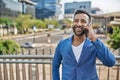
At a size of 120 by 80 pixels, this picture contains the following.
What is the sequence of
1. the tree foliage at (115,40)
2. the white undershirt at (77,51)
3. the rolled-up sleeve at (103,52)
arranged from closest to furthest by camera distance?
the rolled-up sleeve at (103,52) → the white undershirt at (77,51) → the tree foliage at (115,40)

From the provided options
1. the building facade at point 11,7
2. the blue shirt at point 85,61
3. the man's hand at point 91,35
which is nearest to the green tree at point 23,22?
the building facade at point 11,7

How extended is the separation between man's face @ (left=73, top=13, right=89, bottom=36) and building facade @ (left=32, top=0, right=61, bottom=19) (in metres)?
144

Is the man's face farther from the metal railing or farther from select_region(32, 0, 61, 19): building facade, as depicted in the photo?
select_region(32, 0, 61, 19): building facade

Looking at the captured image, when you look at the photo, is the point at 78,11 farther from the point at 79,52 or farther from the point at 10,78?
the point at 10,78

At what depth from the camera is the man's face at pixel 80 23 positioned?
111 inches

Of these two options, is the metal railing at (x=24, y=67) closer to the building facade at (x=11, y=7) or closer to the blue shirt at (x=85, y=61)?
the blue shirt at (x=85, y=61)

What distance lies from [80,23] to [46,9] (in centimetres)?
15252

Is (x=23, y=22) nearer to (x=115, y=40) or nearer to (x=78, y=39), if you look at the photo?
(x=115, y=40)

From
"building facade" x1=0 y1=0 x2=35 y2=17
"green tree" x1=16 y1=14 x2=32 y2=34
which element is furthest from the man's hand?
"building facade" x1=0 y1=0 x2=35 y2=17

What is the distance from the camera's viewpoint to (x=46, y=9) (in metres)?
154

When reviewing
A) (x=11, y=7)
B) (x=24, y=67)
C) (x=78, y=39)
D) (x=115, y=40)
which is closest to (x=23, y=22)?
(x=11, y=7)

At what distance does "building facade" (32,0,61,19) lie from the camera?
489ft

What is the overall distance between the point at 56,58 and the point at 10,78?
68.5 inches

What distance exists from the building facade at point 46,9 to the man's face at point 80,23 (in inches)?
5653
